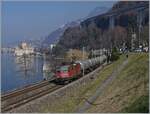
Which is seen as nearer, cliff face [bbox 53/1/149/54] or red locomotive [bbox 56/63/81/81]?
red locomotive [bbox 56/63/81/81]

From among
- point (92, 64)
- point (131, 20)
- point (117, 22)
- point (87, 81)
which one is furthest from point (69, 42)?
point (87, 81)

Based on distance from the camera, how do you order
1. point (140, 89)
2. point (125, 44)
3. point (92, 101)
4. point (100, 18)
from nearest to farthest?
point (140, 89)
point (92, 101)
point (125, 44)
point (100, 18)

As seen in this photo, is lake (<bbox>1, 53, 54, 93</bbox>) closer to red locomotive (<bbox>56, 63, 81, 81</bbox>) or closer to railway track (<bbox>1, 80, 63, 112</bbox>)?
red locomotive (<bbox>56, 63, 81, 81</bbox>)

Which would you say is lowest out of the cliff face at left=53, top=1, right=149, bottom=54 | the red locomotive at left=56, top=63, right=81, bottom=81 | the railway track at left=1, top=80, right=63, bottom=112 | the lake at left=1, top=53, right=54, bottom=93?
the lake at left=1, top=53, right=54, bottom=93

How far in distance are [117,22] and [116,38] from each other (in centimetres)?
4353

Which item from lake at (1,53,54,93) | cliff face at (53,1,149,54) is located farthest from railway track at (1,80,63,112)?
cliff face at (53,1,149,54)

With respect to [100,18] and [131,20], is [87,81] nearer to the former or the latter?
[131,20]

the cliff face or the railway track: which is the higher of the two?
the cliff face

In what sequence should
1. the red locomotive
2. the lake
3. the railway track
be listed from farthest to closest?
the lake < the red locomotive < the railway track

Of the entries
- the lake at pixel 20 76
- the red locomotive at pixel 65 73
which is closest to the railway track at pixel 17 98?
the red locomotive at pixel 65 73

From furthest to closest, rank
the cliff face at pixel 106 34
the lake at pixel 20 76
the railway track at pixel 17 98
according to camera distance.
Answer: the cliff face at pixel 106 34
the lake at pixel 20 76
the railway track at pixel 17 98

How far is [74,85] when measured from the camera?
34250mm

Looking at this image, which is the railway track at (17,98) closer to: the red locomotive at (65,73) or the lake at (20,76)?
the red locomotive at (65,73)

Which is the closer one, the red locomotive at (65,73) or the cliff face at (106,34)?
the red locomotive at (65,73)
